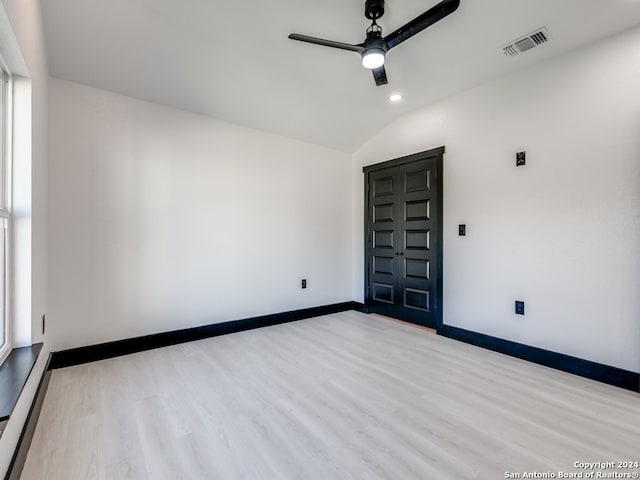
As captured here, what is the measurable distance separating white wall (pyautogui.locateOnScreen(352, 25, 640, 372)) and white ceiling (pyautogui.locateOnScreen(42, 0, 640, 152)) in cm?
28

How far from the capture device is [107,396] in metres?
2.18

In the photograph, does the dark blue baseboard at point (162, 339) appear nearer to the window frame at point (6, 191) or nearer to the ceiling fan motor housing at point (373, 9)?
the window frame at point (6, 191)

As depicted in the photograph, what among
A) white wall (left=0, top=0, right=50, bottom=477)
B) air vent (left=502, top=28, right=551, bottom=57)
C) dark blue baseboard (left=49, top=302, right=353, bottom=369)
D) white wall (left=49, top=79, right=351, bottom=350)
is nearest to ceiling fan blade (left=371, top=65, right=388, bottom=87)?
air vent (left=502, top=28, right=551, bottom=57)

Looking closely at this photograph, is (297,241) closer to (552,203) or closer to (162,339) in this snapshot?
(162,339)

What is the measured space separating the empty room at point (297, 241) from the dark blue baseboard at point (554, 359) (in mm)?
24

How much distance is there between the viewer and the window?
1.67m

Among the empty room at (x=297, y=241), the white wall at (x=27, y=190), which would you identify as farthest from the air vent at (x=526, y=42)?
the white wall at (x=27, y=190)

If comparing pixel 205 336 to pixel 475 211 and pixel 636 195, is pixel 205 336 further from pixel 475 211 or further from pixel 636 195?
pixel 636 195

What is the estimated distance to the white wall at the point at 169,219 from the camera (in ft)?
8.86

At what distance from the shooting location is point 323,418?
1.92 meters

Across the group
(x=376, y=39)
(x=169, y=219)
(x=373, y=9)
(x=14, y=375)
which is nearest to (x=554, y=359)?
(x=376, y=39)

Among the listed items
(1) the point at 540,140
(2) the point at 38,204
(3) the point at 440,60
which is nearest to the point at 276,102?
(3) the point at 440,60

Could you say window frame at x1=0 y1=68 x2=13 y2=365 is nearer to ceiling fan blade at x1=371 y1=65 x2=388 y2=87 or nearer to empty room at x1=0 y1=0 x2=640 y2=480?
empty room at x1=0 y1=0 x2=640 y2=480

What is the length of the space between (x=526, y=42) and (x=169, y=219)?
3622 mm
